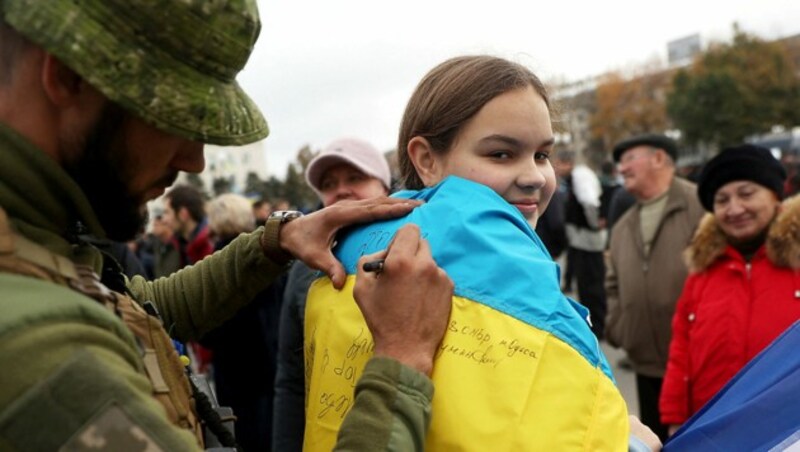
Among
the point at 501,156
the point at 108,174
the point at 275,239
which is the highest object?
the point at 501,156

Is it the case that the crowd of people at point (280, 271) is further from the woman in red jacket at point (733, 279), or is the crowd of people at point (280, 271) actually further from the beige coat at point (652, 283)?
the beige coat at point (652, 283)

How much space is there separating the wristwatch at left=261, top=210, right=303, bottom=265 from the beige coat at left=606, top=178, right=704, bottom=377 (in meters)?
2.91

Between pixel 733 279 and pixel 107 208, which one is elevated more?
pixel 107 208

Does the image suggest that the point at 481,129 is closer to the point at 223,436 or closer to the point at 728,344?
the point at 223,436

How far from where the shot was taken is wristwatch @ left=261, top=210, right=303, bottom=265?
1835 millimetres

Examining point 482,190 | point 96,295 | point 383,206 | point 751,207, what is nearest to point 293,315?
point 383,206

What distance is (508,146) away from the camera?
5.10ft

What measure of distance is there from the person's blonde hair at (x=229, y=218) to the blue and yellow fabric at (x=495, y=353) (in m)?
3.68

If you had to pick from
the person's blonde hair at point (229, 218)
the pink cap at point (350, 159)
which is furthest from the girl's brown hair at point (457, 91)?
the person's blonde hair at point (229, 218)

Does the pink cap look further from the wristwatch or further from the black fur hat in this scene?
Result: the black fur hat

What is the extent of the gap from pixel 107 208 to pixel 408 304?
1.64 ft

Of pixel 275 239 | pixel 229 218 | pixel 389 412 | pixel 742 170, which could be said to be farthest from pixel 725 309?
pixel 229 218

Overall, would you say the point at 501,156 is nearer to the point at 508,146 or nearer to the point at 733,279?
the point at 508,146

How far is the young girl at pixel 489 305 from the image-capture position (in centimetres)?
114
